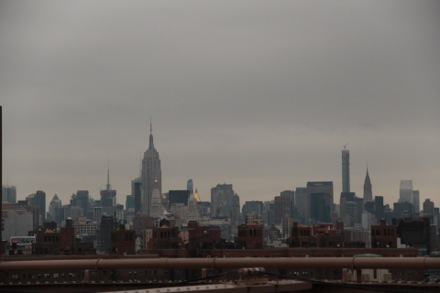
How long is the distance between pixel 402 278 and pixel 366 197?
162722 mm

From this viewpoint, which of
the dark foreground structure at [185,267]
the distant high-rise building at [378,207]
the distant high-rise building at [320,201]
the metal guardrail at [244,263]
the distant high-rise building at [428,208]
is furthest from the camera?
the distant high-rise building at [320,201]

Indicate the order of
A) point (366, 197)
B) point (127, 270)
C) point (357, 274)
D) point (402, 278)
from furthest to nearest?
point (366, 197)
point (127, 270)
point (402, 278)
point (357, 274)

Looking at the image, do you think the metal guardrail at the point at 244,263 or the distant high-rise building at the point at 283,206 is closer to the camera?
the metal guardrail at the point at 244,263

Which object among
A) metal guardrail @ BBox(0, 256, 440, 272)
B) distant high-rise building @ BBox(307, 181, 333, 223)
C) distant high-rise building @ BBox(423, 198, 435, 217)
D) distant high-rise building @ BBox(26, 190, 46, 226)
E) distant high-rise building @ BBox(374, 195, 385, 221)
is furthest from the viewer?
distant high-rise building @ BBox(307, 181, 333, 223)

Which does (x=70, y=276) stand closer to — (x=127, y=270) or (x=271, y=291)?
(x=127, y=270)

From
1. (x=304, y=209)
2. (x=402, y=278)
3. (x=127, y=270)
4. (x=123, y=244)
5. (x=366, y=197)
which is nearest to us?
(x=402, y=278)

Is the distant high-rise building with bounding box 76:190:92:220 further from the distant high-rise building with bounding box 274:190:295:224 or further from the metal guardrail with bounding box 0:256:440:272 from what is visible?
the metal guardrail with bounding box 0:256:440:272

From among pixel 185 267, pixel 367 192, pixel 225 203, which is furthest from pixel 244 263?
pixel 225 203

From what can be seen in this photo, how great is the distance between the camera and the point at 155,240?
79.9m

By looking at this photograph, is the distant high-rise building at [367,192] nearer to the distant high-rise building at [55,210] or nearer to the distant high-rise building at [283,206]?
the distant high-rise building at [283,206]

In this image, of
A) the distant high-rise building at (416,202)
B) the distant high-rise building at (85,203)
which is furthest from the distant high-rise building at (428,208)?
the distant high-rise building at (85,203)

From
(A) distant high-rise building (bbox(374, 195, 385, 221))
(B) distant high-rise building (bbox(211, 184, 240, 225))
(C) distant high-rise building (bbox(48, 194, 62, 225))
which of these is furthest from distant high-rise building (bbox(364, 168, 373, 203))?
(C) distant high-rise building (bbox(48, 194, 62, 225))

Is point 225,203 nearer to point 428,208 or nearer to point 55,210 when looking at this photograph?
point 55,210

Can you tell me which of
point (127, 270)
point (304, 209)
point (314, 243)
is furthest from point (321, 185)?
point (127, 270)
